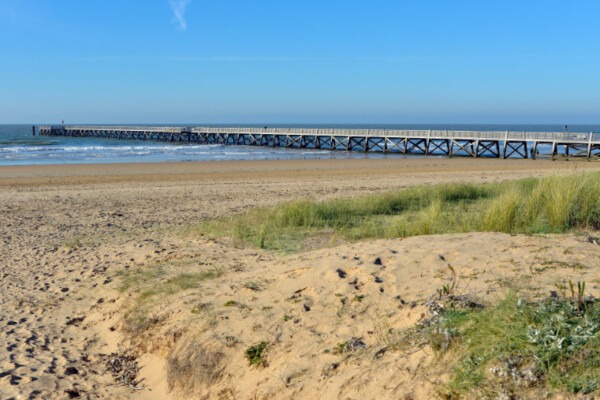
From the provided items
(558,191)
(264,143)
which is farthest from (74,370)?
(264,143)

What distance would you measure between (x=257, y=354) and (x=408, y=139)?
164ft

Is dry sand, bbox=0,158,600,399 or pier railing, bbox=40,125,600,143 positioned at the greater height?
pier railing, bbox=40,125,600,143

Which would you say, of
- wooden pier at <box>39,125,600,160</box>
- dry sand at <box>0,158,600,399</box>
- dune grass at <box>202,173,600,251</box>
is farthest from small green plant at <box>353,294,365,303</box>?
wooden pier at <box>39,125,600,160</box>

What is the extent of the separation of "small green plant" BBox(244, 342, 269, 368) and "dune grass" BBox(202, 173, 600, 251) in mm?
4091

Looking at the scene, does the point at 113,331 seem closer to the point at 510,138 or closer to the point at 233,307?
the point at 233,307

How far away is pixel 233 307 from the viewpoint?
5879 mm

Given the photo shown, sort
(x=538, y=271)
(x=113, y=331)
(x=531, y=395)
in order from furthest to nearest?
(x=113, y=331) < (x=538, y=271) < (x=531, y=395)

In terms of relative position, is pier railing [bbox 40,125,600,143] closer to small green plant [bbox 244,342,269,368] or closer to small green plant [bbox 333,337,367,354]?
small green plant [bbox 333,337,367,354]

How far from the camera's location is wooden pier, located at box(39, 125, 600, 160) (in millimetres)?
41625

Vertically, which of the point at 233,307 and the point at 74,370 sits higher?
the point at 233,307

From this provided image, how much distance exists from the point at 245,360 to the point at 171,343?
1.02m

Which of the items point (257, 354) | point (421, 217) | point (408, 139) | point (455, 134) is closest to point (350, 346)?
point (257, 354)

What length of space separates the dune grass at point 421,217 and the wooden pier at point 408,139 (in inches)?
1207

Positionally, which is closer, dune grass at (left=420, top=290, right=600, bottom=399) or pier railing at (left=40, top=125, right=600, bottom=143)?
dune grass at (left=420, top=290, right=600, bottom=399)
